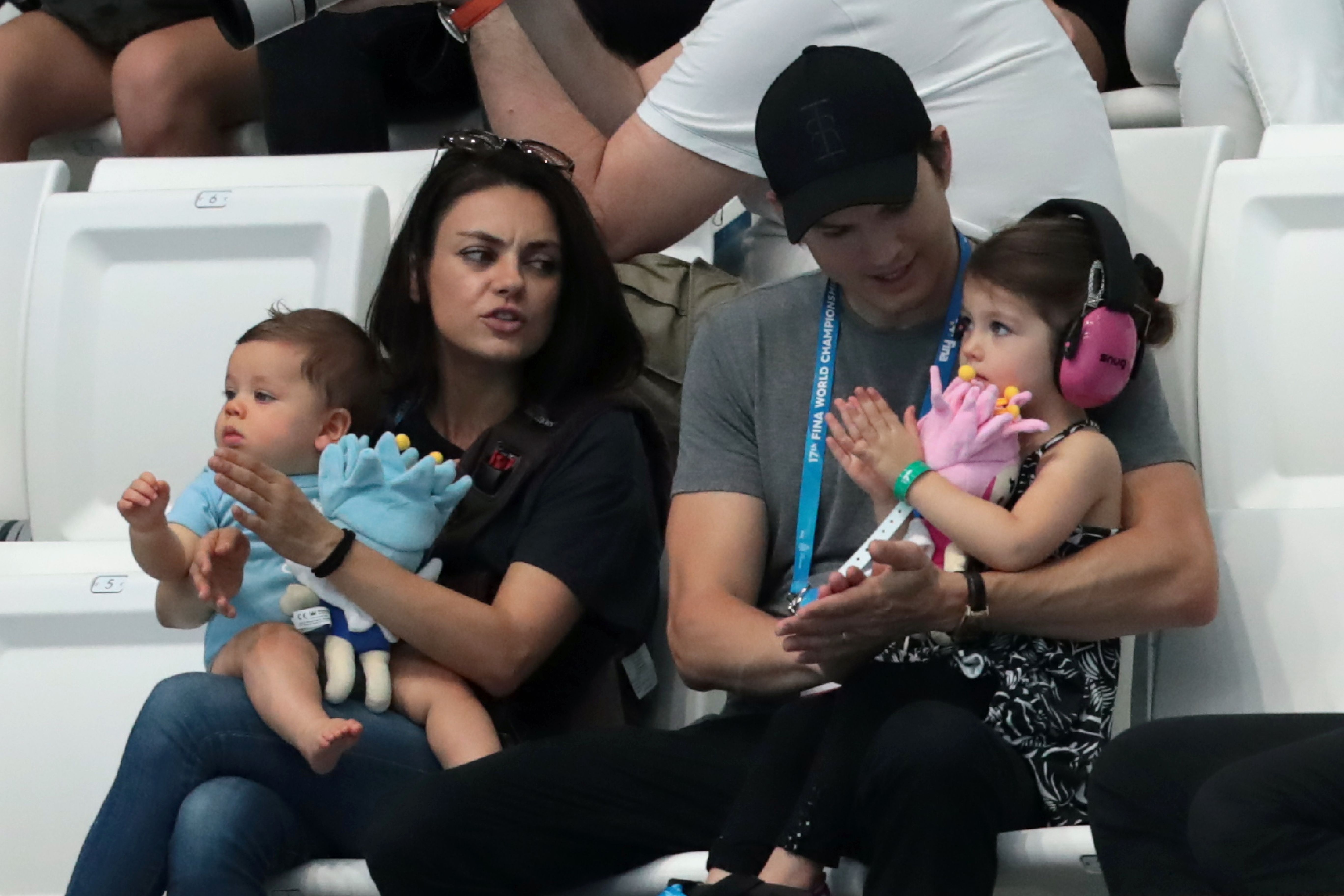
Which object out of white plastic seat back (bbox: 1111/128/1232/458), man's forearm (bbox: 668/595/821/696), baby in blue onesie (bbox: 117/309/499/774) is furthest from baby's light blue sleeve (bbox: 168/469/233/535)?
white plastic seat back (bbox: 1111/128/1232/458)

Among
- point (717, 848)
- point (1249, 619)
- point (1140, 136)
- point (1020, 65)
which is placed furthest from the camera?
point (1140, 136)

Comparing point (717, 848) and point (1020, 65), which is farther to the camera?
point (1020, 65)

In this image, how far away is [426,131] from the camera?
3145mm

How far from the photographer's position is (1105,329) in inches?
67.4

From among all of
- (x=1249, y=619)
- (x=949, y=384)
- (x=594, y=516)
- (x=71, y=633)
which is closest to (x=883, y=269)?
(x=949, y=384)

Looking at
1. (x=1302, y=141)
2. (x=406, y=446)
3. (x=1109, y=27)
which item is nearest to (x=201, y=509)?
(x=406, y=446)

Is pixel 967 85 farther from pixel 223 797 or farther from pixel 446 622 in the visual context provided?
pixel 223 797

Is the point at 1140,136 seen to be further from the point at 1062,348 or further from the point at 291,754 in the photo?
the point at 291,754

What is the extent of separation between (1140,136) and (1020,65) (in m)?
0.30

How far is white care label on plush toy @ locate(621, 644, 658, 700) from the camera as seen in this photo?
6.67ft

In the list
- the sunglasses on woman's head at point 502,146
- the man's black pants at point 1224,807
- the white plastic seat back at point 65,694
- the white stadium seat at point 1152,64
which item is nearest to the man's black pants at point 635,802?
the man's black pants at point 1224,807

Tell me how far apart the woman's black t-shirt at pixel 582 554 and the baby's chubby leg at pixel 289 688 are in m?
0.22

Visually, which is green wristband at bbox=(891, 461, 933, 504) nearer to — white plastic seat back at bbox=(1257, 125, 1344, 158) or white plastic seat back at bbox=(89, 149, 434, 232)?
white plastic seat back at bbox=(1257, 125, 1344, 158)

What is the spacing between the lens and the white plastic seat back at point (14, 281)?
2643 millimetres
